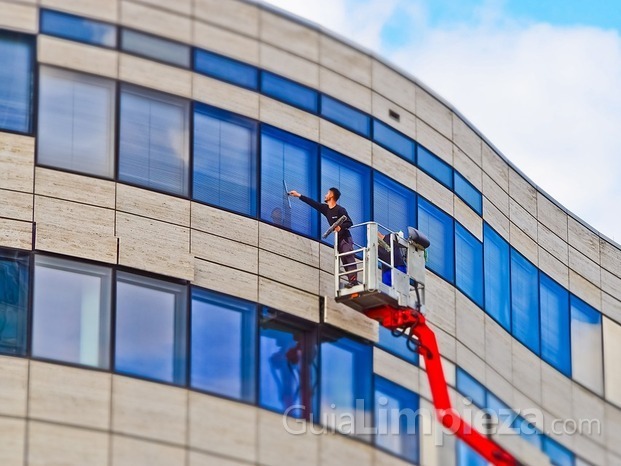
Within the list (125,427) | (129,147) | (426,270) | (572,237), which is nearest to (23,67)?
(129,147)

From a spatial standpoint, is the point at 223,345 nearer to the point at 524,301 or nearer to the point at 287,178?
the point at 287,178

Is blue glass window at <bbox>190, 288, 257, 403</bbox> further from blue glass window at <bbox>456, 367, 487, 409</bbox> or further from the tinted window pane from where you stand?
blue glass window at <bbox>456, 367, 487, 409</bbox>

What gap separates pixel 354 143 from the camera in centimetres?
3988

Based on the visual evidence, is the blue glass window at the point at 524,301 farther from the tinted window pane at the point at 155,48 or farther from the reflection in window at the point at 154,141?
the tinted window pane at the point at 155,48

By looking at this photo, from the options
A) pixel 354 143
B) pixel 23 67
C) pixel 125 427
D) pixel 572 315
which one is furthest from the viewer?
pixel 572 315

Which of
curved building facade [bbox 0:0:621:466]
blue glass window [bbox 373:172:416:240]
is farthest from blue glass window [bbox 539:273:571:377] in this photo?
blue glass window [bbox 373:172:416:240]

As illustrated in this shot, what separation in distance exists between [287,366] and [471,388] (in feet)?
20.4

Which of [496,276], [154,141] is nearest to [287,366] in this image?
[154,141]

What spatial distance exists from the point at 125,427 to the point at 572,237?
56.7ft

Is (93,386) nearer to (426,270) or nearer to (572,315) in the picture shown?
(426,270)

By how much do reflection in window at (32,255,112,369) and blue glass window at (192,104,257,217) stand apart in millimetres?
3036

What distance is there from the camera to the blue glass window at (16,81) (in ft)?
116

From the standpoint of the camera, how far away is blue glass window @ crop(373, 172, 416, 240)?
3997 centimetres

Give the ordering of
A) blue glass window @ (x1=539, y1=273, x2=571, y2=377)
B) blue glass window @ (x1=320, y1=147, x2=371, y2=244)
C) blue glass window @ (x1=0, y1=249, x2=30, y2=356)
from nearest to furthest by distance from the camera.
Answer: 1. blue glass window @ (x1=0, y1=249, x2=30, y2=356)
2. blue glass window @ (x1=320, y1=147, x2=371, y2=244)
3. blue glass window @ (x1=539, y1=273, x2=571, y2=377)
